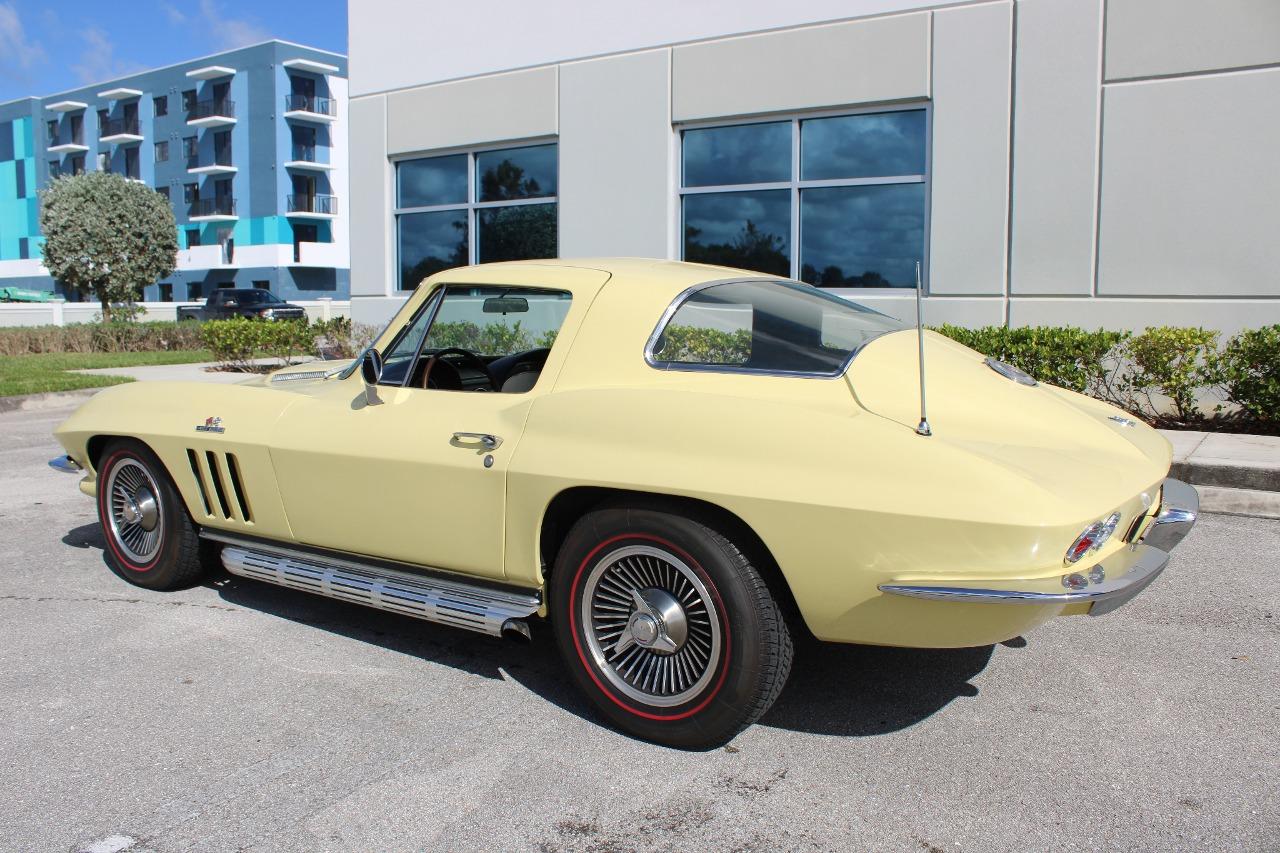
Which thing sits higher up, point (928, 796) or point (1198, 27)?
point (1198, 27)

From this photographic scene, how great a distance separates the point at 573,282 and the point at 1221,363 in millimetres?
6939

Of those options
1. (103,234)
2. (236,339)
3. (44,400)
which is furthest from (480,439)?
(103,234)

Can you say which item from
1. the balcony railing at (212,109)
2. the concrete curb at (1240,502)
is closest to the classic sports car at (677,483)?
the concrete curb at (1240,502)

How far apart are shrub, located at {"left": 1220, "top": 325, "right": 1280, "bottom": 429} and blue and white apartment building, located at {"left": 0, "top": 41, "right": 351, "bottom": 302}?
48.1m

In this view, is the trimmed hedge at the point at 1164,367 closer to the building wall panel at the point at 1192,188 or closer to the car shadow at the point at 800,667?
the building wall panel at the point at 1192,188

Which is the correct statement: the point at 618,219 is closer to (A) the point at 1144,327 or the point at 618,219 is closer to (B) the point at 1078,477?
(A) the point at 1144,327

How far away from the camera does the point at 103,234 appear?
31.8m

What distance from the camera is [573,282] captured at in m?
3.77

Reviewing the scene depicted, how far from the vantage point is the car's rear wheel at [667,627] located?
3.03 meters

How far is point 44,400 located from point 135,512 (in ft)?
30.7

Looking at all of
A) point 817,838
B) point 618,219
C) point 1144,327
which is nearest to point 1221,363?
point 1144,327

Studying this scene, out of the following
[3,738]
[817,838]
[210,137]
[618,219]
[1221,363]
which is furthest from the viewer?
[210,137]

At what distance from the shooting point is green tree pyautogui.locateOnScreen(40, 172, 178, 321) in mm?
31703

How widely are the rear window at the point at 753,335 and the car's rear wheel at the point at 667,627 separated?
2.03ft
